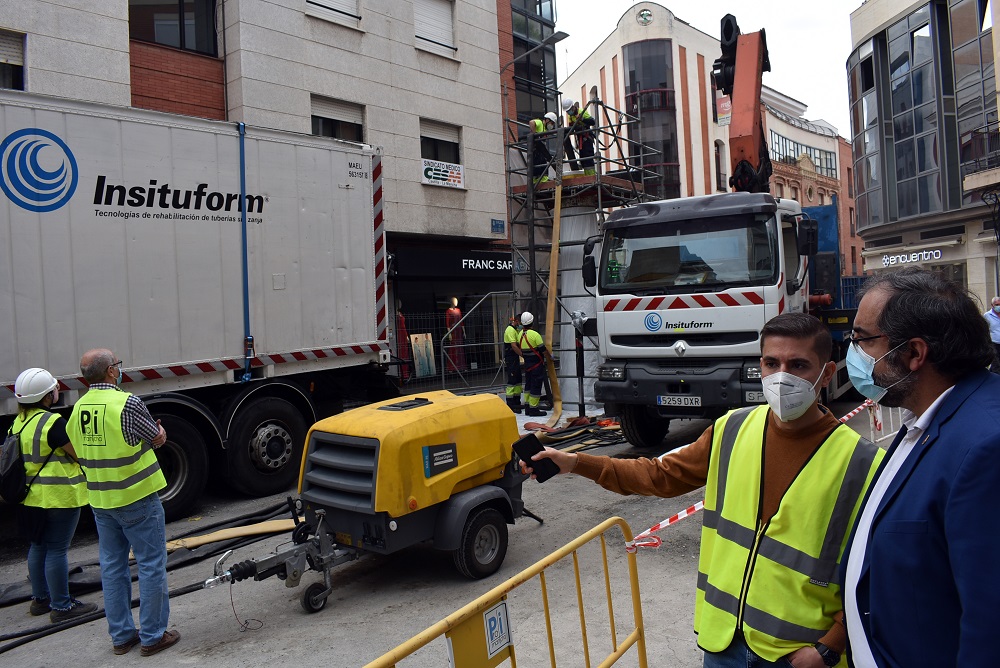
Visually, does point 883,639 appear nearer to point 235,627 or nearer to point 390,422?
point 390,422

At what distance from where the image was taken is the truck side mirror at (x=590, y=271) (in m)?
9.47

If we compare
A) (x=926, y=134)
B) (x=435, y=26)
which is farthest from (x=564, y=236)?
(x=926, y=134)

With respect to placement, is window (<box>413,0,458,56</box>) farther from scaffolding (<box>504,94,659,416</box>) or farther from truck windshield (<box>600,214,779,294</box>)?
truck windshield (<box>600,214,779,294</box>)

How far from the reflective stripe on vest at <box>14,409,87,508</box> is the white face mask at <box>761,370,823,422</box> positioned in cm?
471

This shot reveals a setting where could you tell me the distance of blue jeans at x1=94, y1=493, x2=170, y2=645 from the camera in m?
4.57

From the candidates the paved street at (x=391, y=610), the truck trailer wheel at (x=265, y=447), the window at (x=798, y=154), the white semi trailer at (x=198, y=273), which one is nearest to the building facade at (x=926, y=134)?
the window at (x=798, y=154)

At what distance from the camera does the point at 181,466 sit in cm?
748

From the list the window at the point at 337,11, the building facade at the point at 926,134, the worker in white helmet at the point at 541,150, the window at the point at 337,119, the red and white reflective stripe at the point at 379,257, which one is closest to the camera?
the red and white reflective stripe at the point at 379,257

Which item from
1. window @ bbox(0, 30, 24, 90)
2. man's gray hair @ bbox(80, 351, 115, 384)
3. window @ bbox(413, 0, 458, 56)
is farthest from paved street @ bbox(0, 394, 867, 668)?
window @ bbox(413, 0, 458, 56)

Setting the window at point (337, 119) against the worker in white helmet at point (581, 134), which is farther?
the window at point (337, 119)

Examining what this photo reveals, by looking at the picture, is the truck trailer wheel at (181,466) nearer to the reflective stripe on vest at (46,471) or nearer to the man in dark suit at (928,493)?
the reflective stripe on vest at (46,471)

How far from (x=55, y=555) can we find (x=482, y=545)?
116 inches

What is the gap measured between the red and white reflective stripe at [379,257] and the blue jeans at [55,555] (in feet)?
16.0

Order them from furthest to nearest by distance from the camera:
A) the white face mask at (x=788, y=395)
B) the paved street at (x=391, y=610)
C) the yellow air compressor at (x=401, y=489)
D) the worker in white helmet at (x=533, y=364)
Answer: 1. the worker in white helmet at (x=533, y=364)
2. the yellow air compressor at (x=401, y=489)
3. the paved street at (x=391, y=610)
4. the white face mask at (x=788, y=395)
